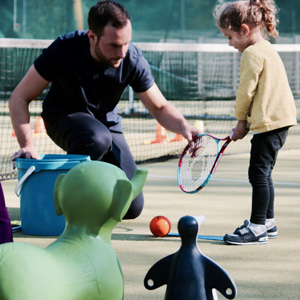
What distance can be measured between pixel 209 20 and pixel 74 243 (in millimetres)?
13371

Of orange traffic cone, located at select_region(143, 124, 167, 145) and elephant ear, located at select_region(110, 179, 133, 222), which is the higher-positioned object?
elephant ear, located at select_region(110, 179, 133, 222)

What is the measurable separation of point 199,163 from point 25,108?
3.30 feet

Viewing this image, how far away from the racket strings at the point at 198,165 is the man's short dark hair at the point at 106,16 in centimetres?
77

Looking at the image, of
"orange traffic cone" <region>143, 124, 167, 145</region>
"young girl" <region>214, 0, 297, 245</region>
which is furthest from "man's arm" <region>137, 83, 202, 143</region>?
"orange traffic cone" <region>143, 124, 167, 145</region>

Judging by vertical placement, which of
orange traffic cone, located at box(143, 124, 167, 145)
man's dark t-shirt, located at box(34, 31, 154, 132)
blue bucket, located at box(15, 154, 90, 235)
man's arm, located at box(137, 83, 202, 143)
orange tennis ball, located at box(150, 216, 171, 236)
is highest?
man's dark t-shirt, located at box(34, 31, 154, 132)

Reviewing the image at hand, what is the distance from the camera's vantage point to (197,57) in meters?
13.5

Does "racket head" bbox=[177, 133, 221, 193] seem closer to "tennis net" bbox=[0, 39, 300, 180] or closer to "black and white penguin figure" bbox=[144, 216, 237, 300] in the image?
"black and white penguin figure" bbox=[144, 216, 237, 300]

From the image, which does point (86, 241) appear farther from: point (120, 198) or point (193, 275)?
point (193, 275)

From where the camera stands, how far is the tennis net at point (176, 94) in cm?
780

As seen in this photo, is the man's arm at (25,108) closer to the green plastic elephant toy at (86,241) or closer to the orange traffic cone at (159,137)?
the green plastic elephant toy at (86,241)

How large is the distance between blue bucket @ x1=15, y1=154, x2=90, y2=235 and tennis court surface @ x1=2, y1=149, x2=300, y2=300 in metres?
0.07

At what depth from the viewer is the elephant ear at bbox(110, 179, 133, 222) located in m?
1.90

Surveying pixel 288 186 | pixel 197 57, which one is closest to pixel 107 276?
pixel 288 186

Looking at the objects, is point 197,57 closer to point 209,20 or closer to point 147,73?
point 209,20
